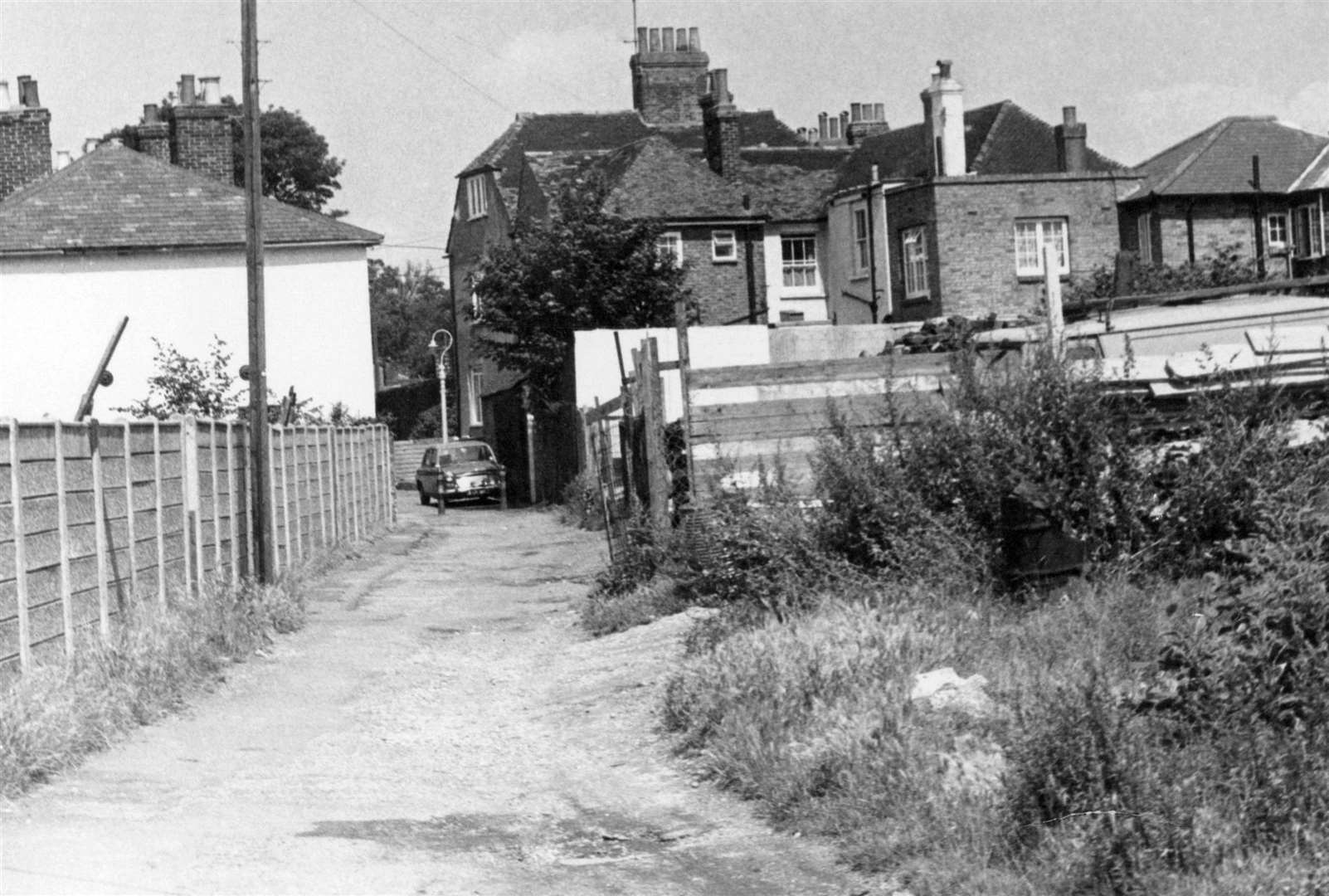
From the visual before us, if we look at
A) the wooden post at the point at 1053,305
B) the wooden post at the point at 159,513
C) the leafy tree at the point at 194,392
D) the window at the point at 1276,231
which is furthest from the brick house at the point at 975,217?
the wooden post at the point at 159,513

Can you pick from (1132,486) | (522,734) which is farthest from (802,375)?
(522,734)

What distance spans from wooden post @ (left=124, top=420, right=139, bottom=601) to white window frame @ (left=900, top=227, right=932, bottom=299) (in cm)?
3145

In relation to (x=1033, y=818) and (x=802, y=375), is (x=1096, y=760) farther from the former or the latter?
(x=802, y=375)

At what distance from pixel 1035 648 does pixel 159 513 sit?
299 inches

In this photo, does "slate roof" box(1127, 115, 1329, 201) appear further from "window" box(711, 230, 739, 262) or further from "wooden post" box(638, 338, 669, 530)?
"wooden post" box(638, 338, 669, 530)

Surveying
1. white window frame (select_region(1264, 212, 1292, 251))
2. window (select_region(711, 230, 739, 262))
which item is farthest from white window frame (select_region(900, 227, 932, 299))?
white window frame (select_region(1264, 212, 1292, 251))

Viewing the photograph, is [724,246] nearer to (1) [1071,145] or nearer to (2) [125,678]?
(1) [1071,145]

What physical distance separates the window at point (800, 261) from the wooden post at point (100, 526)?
37.4 metres

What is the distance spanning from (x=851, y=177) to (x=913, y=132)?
7.52 feet

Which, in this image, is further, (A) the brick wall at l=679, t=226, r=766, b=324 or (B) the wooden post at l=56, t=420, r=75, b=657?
(A) the brick wall at l=679, t=226, r=766, b=324

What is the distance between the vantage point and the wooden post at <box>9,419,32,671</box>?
10.8 m

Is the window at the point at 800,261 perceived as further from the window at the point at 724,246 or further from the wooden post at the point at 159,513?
the wooden post at the point at 159,513

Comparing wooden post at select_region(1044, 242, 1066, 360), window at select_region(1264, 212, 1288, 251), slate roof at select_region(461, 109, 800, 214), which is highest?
slate roof at select_region(461, 109, 800, 214)

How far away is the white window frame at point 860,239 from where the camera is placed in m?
46.3
